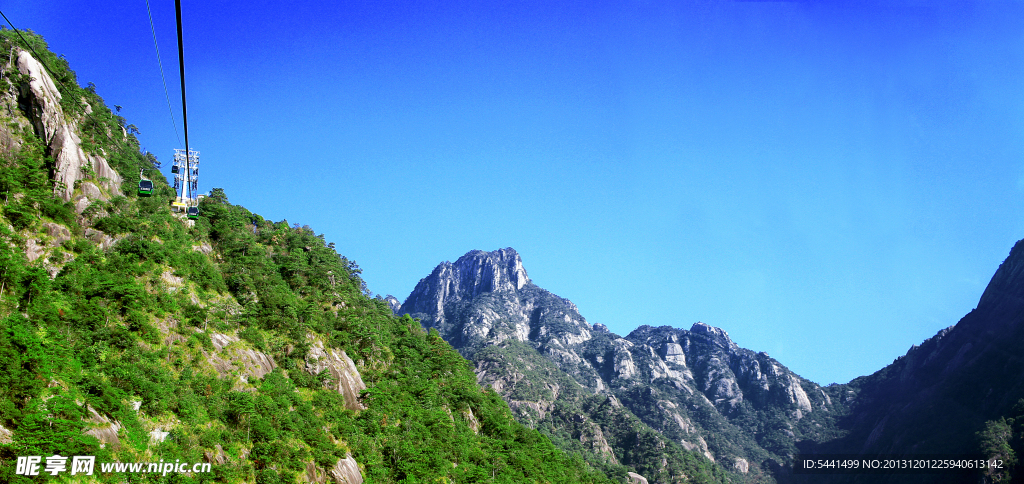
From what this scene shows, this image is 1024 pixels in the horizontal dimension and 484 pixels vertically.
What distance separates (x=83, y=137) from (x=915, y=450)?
162838 mm

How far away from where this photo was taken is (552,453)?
276 ft

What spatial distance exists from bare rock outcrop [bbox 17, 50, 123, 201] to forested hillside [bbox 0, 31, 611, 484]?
0.50 feet

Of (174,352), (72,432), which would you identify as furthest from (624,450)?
(72,432)

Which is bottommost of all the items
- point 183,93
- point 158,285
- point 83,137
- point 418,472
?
point 418,472

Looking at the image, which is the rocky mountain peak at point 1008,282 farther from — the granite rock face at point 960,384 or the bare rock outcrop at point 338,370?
the bare rock outcrop at point 338,370

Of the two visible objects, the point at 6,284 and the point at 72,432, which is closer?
the point at 72,432

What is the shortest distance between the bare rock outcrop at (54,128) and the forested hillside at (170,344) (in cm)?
15

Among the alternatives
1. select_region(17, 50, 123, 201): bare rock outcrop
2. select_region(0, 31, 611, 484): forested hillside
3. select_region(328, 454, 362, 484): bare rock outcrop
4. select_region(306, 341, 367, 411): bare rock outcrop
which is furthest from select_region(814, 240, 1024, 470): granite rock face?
select_region(17, 50, 123, 201): bare rock outcrop

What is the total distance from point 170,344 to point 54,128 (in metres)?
21.5

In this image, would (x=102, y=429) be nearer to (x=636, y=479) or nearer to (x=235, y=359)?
(x=235, y=359)

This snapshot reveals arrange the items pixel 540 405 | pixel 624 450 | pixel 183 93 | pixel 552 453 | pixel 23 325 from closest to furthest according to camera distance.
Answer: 1. pixel 183 93
2. pixel 23 325
3. pixel 552 453
4. pixel 624 450
5. pixel 540 405

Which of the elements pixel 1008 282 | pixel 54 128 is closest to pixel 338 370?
pixel 54 128

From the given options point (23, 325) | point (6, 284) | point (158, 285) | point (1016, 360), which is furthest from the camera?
point (1016, 360)

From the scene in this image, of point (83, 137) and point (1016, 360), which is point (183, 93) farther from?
point (1016, 360)
